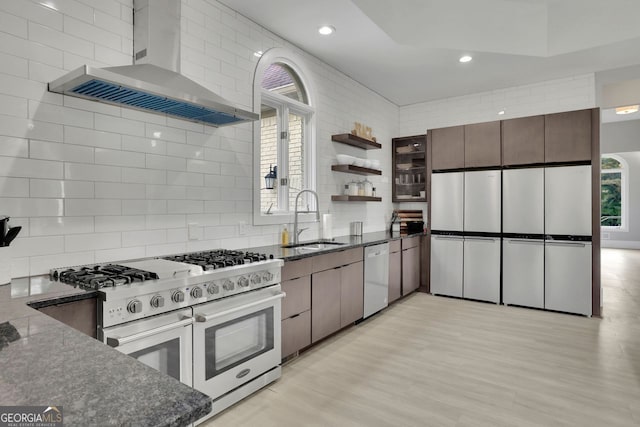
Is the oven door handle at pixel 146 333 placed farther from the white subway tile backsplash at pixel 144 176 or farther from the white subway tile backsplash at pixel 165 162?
the white subway tile backsplash at pixel 165 162

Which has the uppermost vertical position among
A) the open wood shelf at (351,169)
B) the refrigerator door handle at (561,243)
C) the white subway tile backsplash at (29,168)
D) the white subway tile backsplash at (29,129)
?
the open wood shelf at (351,169)

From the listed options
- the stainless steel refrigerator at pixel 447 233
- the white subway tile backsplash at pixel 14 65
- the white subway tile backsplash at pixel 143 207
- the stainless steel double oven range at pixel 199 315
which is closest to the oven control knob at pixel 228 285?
the stainless steel double oven range at pixel 199 315

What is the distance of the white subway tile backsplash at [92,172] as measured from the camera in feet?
7.29

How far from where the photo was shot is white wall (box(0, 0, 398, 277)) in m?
2.03

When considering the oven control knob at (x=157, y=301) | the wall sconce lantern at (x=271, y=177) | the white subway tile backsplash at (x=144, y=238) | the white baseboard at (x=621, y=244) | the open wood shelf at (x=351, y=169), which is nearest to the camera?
the oven control knob at (x=157, y=301)

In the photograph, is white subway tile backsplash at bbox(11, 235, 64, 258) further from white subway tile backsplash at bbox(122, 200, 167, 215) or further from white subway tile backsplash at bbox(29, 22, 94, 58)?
white subway tile backsplash at bbox(29, 22, 94, 58)

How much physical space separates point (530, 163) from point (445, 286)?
6.41 feet

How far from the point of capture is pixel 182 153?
2834mm

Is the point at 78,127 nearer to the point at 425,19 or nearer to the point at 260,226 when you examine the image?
the point at 260,226

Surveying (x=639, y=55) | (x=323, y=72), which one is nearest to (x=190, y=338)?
(x=323, y=72)

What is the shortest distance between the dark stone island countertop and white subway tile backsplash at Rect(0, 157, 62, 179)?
1.21 meters

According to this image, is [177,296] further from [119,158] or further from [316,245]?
[316,245]

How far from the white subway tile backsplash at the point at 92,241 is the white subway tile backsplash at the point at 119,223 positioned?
0.04 metres

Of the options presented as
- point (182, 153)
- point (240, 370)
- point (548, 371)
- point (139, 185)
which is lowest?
point (548, 371)
